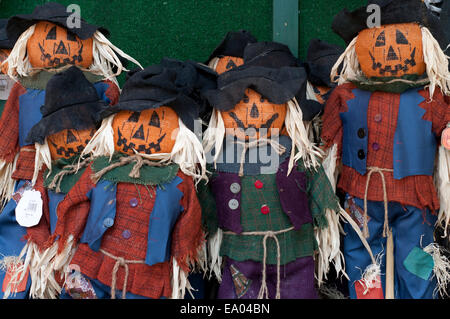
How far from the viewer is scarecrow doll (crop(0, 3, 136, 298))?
2736 millimetres

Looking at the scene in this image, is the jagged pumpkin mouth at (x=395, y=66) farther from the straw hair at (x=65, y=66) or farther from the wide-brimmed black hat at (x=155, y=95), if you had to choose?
the straw hair at (x=65, y=66)

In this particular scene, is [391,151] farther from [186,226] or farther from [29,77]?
[29,77]

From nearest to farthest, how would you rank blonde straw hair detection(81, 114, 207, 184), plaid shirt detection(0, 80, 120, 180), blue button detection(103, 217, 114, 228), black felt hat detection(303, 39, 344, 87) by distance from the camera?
1. blue button detection(103, 217, 114, 228)
2. blonde straw hair detection(81, 114, 207, 184)
3. plaid shirt detection(0, 80, 120, 180)
4. black felt hat detection(303, 39, 344, 87)

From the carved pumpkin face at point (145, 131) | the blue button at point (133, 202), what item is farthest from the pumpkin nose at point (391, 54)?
the blue button at point (133, 202)

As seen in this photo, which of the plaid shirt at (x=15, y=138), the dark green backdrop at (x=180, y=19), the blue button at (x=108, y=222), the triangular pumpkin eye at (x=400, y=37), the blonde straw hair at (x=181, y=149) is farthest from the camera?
the dark green backdrop at (x=180, y=19)

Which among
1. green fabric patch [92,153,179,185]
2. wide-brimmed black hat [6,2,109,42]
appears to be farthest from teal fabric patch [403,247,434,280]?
wide-brimmed black hat [6,2,109,42]

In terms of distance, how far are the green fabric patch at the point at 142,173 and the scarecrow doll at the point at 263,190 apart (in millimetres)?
267

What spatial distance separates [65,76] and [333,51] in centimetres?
163

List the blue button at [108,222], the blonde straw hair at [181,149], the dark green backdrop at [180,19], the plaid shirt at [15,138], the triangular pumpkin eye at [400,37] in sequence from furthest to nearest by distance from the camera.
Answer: the dark green backdrop at [180,19]
the plaid shirt at [15,138]
the triangular pumpkin eye at [400,37]
the blonde straw hair at [181,149]
the blue button at [108,222]

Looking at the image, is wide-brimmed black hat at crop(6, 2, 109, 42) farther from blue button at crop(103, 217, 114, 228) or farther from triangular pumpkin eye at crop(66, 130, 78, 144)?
blue button at crop(103, 217, 114, 228)

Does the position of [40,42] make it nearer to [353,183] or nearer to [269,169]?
[269,169]

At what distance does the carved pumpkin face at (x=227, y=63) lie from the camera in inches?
124

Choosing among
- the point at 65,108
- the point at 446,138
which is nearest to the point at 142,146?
the point at 65,108

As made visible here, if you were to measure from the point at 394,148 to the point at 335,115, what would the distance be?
360mm
